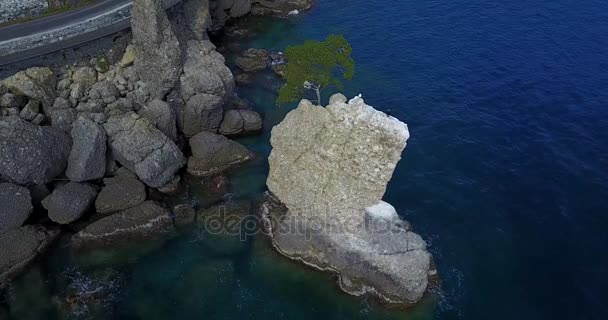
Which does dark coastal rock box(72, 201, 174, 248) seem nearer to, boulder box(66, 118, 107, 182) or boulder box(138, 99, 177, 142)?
boulder box(66, 118, 107, 182)

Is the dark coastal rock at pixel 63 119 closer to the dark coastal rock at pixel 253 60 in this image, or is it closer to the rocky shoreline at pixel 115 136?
the rocky shoreline at pixel 115 136

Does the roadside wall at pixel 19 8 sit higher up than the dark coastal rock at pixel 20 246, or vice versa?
the roadside wall at pixel 19 8

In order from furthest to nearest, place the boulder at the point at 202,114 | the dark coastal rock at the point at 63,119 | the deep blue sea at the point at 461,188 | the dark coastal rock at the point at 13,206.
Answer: the boulder at the point at 202,114 < the dark coastal rock at the point at 63,119 < the dark coastal rock at the point at 13,206 < the deep blue sea at the point at 461,188

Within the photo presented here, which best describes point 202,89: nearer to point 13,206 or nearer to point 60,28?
point 60,28

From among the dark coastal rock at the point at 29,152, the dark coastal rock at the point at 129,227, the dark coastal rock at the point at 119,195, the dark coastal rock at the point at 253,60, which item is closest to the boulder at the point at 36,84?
the dark coastal rock at the point at 29,152

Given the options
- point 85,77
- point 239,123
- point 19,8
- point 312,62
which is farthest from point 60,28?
point 312,62
